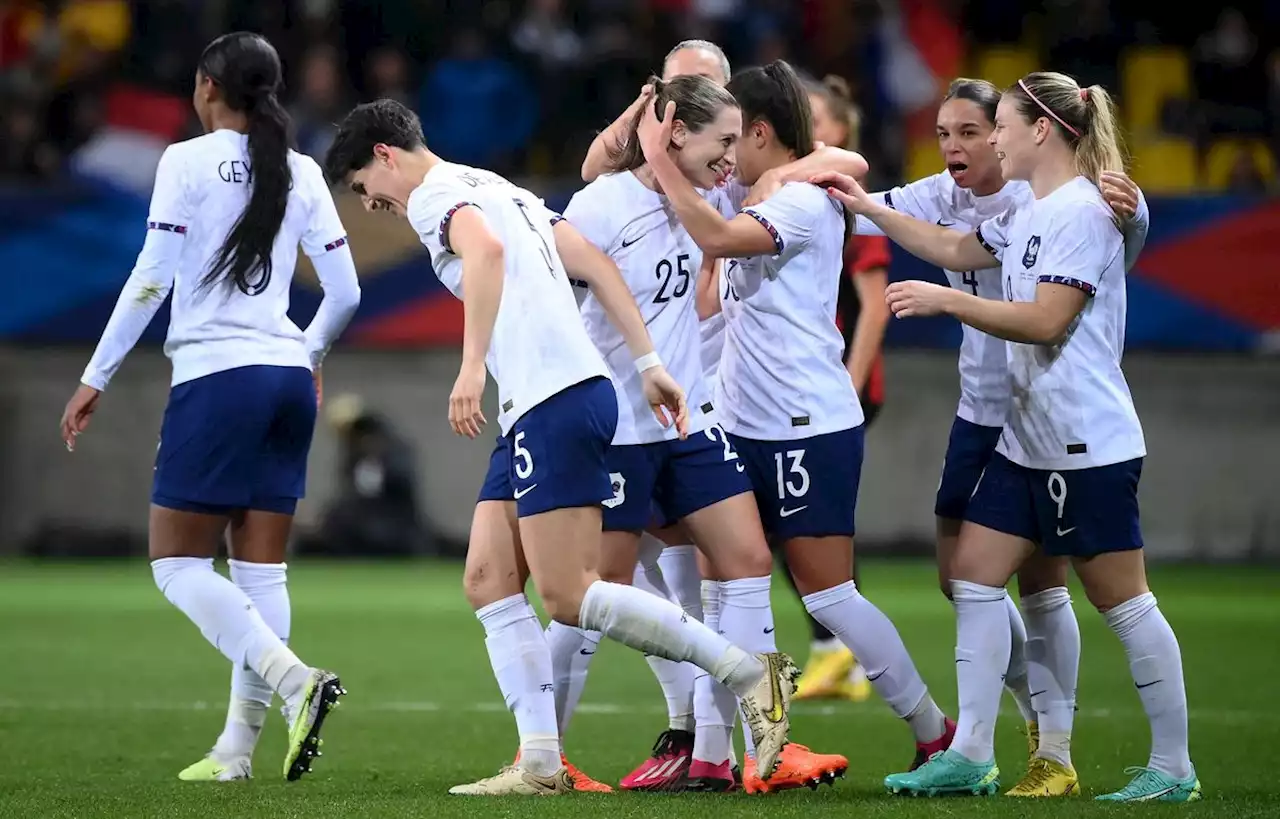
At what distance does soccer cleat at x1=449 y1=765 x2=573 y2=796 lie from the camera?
5.18 m

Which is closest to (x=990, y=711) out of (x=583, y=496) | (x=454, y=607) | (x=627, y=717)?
(x=583, y=496)

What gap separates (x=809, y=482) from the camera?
5.50m

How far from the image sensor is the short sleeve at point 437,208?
514 centimetres

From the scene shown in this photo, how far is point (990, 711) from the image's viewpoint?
5387 millimetres

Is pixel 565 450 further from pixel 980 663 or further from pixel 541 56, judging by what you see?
pixel 541 56

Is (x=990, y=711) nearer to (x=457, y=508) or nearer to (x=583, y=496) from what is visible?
(x=583, y=496)

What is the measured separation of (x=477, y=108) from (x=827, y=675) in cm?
807

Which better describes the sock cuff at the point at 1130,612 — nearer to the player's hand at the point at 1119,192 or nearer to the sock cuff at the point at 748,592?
the sock cuff at the point at 748,592

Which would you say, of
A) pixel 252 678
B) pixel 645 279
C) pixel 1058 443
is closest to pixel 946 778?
pixel 1058 443

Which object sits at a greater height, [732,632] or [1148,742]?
[732,632]

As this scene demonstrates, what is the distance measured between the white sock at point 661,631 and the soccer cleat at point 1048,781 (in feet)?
3.26

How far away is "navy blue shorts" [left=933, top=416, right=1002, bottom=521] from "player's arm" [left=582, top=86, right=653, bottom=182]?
138cm

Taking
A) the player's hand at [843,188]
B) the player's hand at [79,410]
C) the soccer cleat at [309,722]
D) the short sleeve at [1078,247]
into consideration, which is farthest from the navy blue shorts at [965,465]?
the player's hand at [79,410]

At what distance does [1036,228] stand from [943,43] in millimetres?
11207
